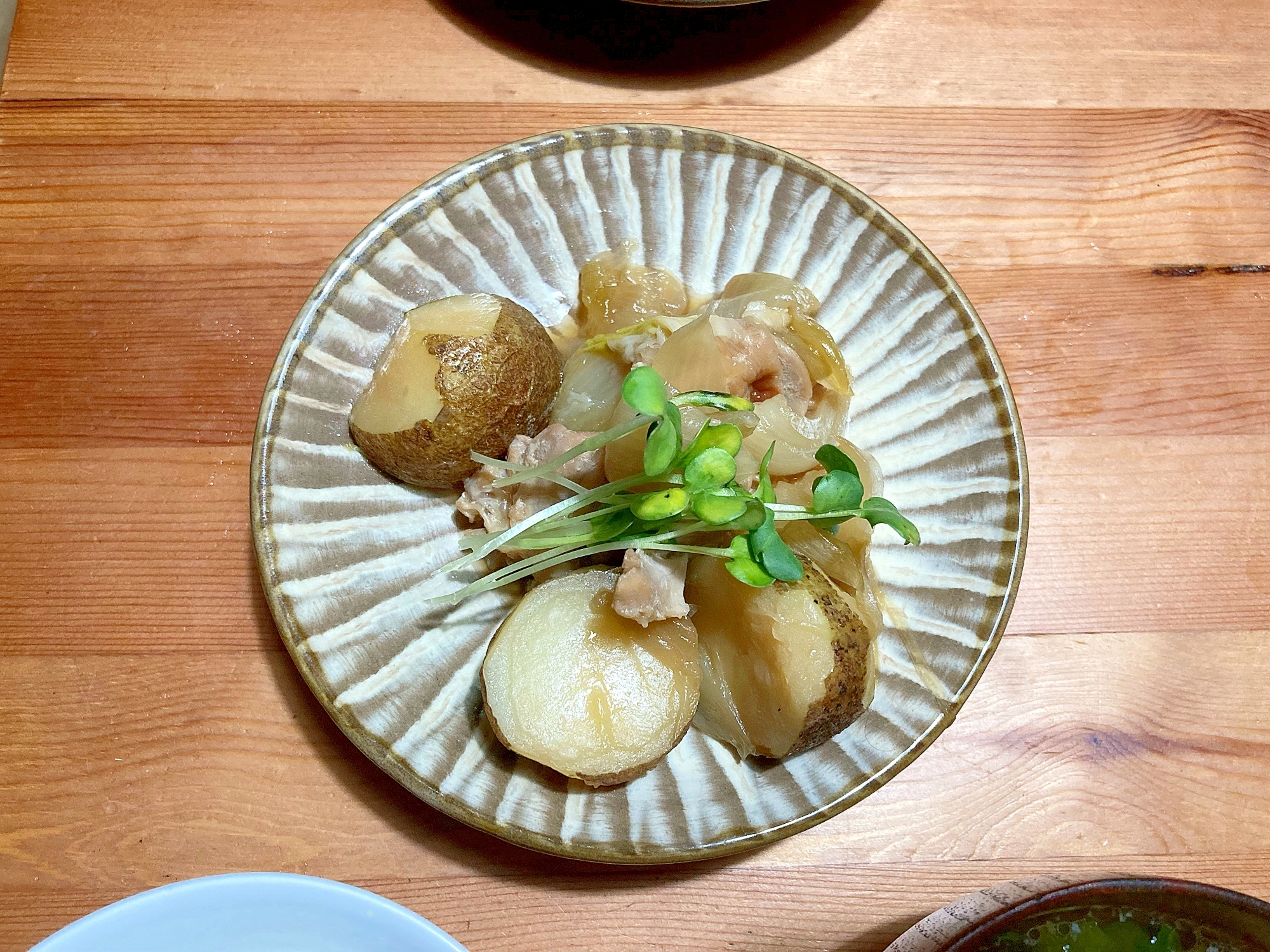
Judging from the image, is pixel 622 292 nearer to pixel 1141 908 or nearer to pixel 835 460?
pixel 835 460

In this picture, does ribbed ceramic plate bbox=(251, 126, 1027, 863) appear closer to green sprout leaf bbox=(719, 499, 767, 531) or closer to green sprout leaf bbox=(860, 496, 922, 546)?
green sprout leaf bbox=(860, 496, 922, 546)

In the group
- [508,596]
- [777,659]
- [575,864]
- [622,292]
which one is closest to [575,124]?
[622,292]

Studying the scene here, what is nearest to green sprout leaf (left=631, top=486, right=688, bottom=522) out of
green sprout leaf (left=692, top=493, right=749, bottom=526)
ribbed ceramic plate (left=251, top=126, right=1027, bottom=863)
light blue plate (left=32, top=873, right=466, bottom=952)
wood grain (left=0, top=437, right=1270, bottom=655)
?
green sprout leaf (left=692, top=493, right=749, bottom=526)

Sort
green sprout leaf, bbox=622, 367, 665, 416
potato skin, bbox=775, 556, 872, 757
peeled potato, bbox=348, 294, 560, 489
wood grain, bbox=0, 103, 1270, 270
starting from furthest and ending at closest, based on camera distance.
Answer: wood grain, bbox=0, 103, 1270, 270, peeled potato, bbox=348, 294, 560, 489, potato skin, bbox=775, 556, 872, 757, green sprout leaf, bbox=622, 367, 665, 416

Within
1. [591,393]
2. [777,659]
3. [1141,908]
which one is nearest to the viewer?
[1141,908]

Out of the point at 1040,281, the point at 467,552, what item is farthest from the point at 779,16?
the point at 467,552

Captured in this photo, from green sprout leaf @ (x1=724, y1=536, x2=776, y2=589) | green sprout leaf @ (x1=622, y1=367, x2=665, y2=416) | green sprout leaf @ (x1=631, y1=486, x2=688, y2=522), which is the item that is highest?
green sprout leaf @ (x1=622, y1=367, x2=665, y2=416)

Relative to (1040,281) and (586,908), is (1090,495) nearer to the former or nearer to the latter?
(1040,281)
